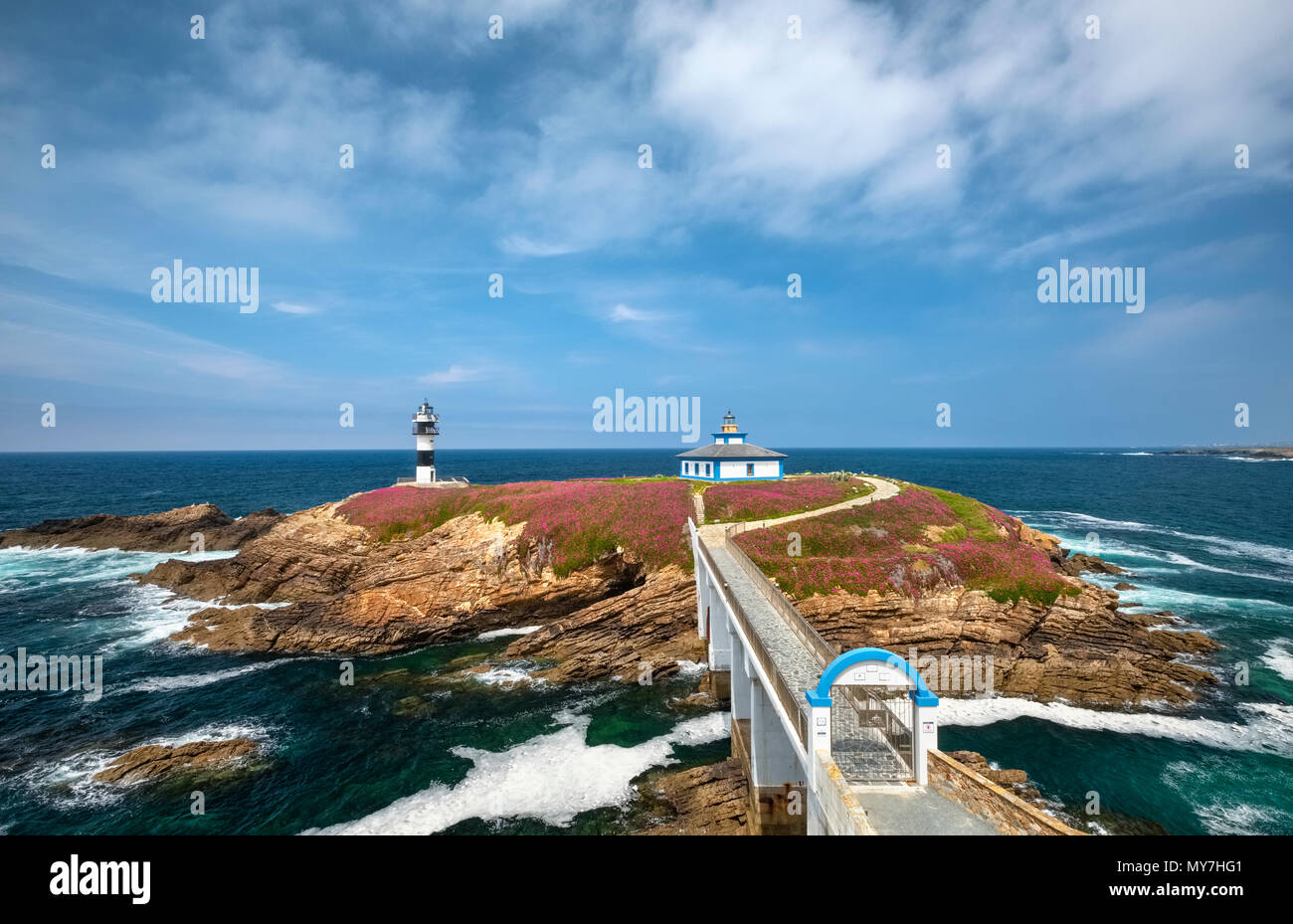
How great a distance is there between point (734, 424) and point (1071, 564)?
1247 inches

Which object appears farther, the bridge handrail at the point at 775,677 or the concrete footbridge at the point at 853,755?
the bridge handrail at the point at 775,677

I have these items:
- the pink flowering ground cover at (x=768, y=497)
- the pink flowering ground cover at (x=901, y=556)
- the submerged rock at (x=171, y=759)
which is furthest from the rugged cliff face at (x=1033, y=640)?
the submerged rock at (x=171, y=759)

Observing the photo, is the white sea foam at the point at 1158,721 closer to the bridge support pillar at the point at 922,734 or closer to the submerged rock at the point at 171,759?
the bridge support pillar at the point at 922,734

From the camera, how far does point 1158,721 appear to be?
25.3 meters

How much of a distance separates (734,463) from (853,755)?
43.5 meters

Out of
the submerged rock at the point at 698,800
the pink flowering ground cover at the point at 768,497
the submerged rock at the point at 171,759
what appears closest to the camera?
the submerged rock at the point at 698,800

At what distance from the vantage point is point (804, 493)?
49.5m

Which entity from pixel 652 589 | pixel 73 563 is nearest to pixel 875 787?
pixel 652 589

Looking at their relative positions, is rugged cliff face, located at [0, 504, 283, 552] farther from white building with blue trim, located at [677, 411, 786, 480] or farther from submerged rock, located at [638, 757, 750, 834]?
submerged rock, located at [638, 757, 750, 834]

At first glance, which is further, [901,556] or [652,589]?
[652,589]

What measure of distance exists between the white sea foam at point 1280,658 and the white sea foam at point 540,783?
1207 inches

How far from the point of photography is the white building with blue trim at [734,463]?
5619 cm

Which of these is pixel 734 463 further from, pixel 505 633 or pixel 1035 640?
pixel 1035 640

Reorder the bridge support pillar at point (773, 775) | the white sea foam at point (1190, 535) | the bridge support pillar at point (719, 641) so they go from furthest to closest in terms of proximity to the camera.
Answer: the white sea foam at point (1190, 535) → the bridge support pillar at point (719, 641) → the bridge support pillar at point (773, 775)
